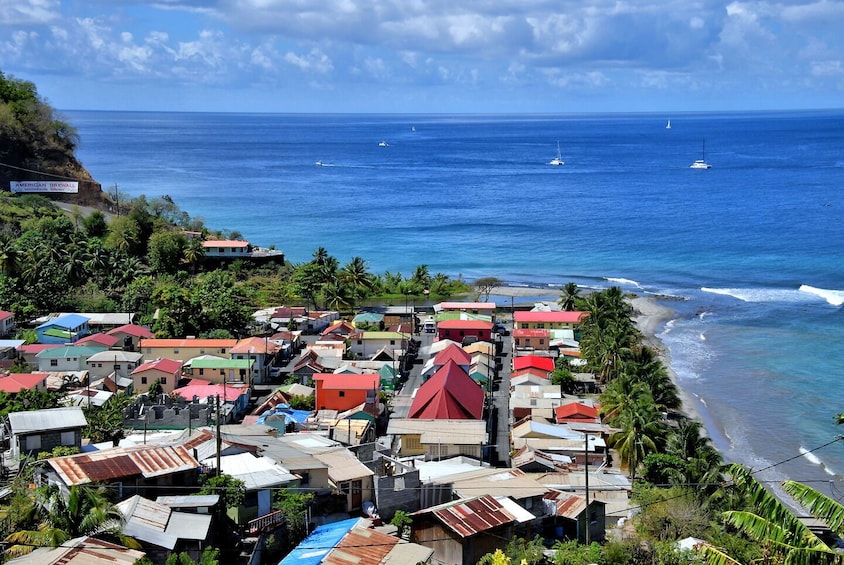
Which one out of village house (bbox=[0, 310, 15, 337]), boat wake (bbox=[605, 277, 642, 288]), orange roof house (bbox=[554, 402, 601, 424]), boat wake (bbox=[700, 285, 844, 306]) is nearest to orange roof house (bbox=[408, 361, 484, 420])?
orange roof house (bbox=[554, 402, 601, 424])

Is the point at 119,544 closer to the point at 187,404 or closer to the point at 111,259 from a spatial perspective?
the point at 187,404

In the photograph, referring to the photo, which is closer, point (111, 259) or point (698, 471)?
point (698, 471)

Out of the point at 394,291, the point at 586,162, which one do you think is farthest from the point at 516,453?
the point at 586,162

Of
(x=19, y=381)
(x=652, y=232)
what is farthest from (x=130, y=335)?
(x=652, y=232)

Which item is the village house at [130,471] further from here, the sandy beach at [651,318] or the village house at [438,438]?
the sandy beach at [651,318]

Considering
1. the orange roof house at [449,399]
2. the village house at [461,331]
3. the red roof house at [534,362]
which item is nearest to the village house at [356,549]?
the orange roof house at [449,399]

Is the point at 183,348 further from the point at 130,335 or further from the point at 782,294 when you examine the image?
the point at 782,294

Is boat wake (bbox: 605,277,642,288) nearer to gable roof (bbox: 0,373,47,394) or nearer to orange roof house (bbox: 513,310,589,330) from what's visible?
orange roof house (bbox: 513,310,589,330)
